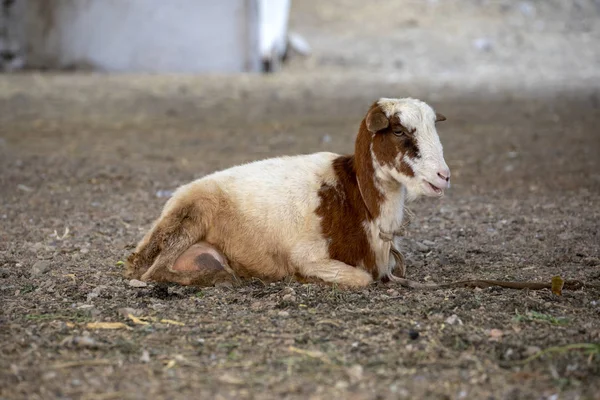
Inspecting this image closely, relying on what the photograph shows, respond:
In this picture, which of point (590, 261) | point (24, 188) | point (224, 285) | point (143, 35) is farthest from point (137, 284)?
point (143, 35)

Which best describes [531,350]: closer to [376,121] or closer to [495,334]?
[495,334]

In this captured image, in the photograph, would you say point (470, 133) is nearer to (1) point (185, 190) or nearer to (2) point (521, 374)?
(1) point (185, 190)

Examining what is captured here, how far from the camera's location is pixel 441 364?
12.2 ft

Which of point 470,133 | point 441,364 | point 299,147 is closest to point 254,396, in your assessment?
point 441,364

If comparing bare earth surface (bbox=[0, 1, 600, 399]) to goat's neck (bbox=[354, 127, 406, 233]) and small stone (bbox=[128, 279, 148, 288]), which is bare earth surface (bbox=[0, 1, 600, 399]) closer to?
small stone (bbox=[128, 279, 148, 288])

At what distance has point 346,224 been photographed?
16.2ft

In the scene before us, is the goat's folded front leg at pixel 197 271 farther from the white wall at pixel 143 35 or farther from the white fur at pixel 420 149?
the white wall at pixel 143 35

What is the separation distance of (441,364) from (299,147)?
6061 mm

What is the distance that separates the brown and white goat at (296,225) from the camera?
4.85m

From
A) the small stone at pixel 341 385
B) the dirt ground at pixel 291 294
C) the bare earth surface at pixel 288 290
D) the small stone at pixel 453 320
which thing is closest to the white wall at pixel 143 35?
the bare earth surface at pixel 288 290

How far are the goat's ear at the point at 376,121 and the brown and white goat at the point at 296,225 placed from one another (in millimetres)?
49

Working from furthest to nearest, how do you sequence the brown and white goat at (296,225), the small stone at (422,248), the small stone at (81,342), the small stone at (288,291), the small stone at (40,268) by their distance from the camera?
1. the small stone at (422,248)
2. the small stone at (40,268)
3. the brown and white goat at (296,225)
4. the small stone at (288,291)
5. the small stone at (81,342)

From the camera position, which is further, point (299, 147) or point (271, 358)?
point (299, 147)

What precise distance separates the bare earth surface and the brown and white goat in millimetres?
142
